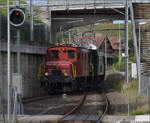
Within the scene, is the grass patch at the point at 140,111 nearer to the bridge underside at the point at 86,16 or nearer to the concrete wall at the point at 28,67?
the concrete wall at the point at 28,67

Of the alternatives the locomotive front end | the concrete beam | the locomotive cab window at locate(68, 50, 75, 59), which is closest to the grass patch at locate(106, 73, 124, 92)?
the locomotive cab window at locate(68, 50, 75, 59)

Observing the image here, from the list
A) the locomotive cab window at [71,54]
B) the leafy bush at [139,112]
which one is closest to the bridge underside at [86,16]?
the locomotive cab window at [71,54]

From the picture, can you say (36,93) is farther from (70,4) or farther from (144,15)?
(144,15)

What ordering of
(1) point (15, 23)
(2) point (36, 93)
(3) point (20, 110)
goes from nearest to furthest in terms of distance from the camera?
(1) point (15, 23) < (3) point (20, 110) < (2) point (36, 93)

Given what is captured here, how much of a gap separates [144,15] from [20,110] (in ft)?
56.3

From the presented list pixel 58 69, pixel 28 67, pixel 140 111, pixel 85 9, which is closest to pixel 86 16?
pixel 85 9

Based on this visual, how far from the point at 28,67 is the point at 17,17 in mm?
10753

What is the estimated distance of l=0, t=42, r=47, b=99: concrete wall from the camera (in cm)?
1842

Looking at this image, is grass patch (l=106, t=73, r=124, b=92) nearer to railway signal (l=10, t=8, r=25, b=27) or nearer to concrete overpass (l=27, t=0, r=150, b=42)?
concrete overpass (l=27, t=0, r=150, b=42)

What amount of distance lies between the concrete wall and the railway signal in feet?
21.8

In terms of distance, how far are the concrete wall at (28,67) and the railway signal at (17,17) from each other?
6634 millimetres

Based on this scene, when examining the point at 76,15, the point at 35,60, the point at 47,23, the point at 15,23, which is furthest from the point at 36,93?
the point at 15,23

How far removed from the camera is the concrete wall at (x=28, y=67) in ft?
60.4

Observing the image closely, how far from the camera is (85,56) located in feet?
78.7
